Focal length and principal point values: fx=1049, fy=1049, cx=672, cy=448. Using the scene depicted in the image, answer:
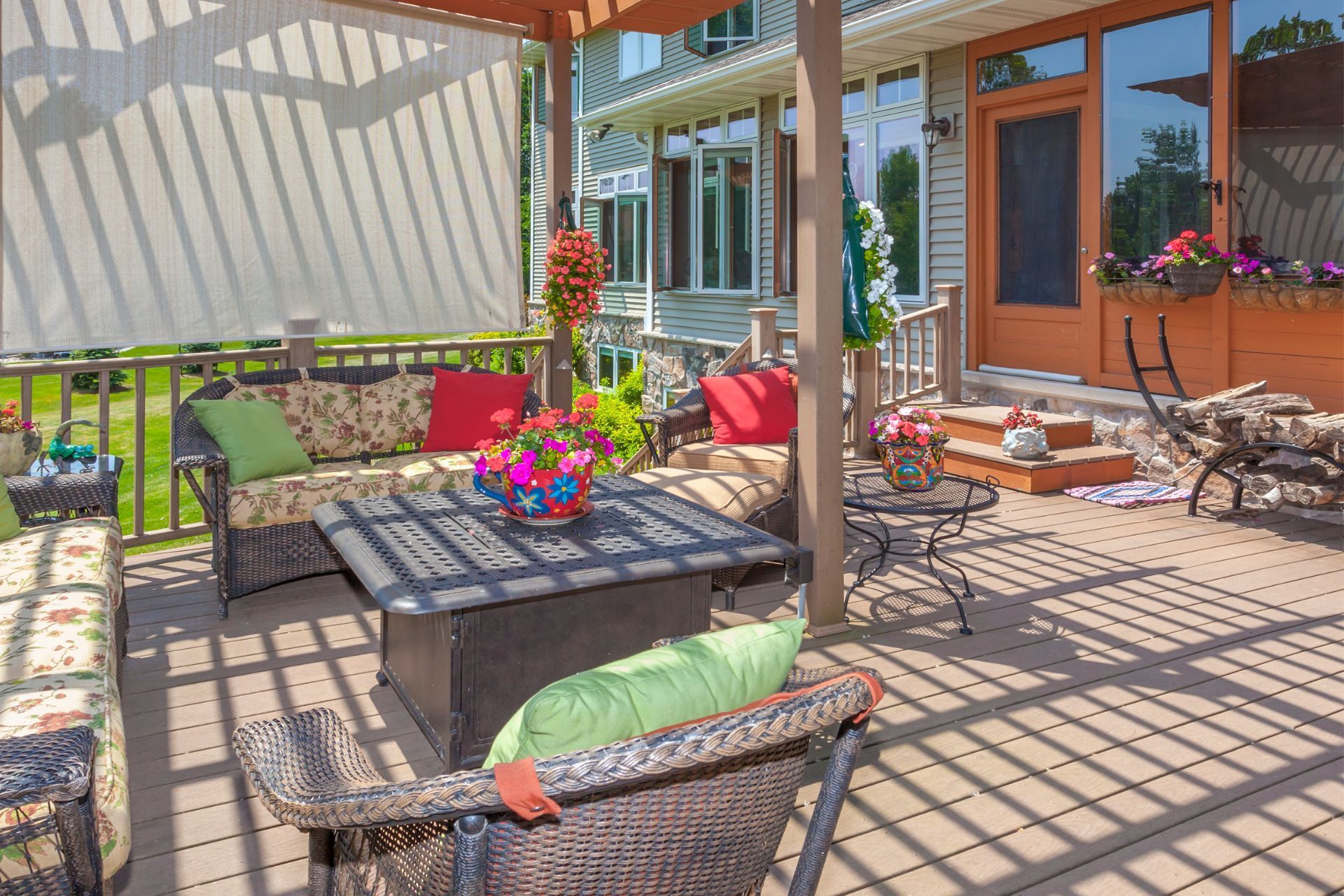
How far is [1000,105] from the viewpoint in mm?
7418

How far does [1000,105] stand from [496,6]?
3.76 metres

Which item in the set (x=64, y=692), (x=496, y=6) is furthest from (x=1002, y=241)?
(x=64, y=692)

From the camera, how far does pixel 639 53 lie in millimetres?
13133

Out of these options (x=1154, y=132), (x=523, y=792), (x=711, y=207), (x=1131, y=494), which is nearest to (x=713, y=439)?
(x=1131, y=494)

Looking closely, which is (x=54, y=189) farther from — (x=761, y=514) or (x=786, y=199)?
(x=786, y=199)

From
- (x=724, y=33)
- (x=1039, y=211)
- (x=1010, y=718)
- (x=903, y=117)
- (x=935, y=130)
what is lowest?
(x=1010, y=718)

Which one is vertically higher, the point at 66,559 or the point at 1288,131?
the point at 1288,131

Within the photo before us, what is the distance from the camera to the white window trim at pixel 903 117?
8.09 m

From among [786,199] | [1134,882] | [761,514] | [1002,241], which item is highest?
[786,199]

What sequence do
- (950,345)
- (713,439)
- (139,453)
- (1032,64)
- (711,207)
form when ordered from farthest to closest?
(711,207) → (950,345) → (1032,64) → (713,439) → (139,453)

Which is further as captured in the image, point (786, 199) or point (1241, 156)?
point (786, 199)

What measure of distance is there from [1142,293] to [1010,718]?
4202mm

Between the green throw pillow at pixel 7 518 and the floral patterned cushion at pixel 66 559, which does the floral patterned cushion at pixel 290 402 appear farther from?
the green throw pillow at pixel 7 518

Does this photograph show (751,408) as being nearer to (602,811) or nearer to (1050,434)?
(1050,434)
